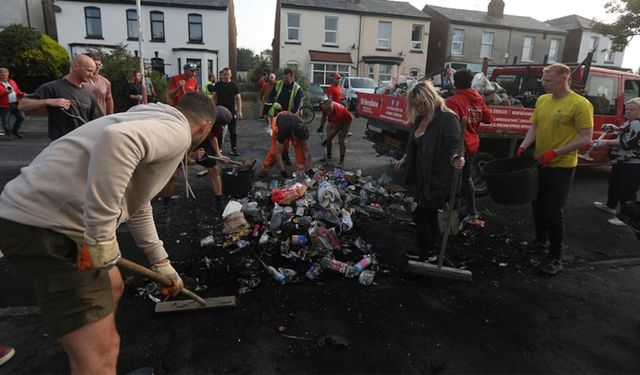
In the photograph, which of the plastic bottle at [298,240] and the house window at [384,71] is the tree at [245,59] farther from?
the plastic bottle at [298,240]

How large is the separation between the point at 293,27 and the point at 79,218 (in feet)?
88.8

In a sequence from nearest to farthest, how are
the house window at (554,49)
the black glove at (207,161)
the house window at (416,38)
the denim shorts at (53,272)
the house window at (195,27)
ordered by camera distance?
the denim shorts at (53,272), the black glove at (207,161), the house window at (195,27), the house window at (416,38), the house window at (554,49)

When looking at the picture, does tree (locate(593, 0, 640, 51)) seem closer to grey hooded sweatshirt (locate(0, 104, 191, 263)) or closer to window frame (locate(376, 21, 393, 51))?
window frame (locate(376, 21, 393, 51))

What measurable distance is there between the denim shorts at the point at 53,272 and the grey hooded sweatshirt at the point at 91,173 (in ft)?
0.18

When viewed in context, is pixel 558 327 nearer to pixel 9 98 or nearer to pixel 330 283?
pixel 330 283

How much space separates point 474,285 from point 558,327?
75cm

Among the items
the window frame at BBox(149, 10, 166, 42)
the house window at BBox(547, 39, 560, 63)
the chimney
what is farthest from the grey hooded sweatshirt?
the house window at BBox(547, 39, 560, 63)

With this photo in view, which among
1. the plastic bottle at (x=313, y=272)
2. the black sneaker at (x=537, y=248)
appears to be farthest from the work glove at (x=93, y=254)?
the black sneaker at (x=537, y=248)

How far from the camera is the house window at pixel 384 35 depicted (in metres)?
27.7

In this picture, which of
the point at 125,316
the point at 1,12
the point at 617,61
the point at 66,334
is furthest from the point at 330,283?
the point at 617,61

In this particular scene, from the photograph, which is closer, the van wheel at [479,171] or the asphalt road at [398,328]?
the asphalt road at [398,328]

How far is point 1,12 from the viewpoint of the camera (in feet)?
69.8

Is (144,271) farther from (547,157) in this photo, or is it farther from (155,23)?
(155,23)

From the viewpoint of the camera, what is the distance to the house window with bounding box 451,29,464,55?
29.0m
